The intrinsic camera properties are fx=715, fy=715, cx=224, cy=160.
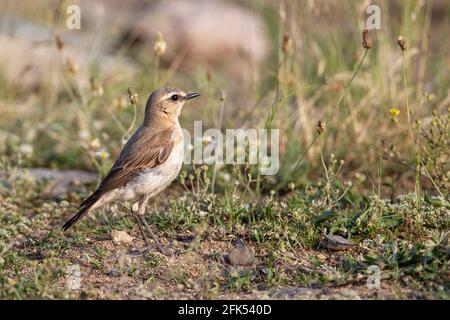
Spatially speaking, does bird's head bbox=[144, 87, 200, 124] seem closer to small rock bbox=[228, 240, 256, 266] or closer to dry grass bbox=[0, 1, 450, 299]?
dry grass bbox=[0, 1, 450, 299]

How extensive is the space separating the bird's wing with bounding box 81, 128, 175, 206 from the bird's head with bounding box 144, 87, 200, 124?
13.9 inches

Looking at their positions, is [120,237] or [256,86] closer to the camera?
[120,237]

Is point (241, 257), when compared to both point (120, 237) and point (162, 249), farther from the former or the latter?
point (120, 237)

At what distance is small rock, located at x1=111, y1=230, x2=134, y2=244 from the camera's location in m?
6.27

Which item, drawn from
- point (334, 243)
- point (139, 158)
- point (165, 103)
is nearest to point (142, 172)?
point (139, 158)

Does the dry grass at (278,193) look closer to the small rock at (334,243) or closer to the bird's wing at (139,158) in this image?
the small rock at (334,243)

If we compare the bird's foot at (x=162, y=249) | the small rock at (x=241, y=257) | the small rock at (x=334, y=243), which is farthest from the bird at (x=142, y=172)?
the small rock at (x=334, y=243)

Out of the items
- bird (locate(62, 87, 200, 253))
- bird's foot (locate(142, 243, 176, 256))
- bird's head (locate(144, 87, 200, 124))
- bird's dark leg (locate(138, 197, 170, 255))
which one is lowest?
bird's foot (locate(142, 243, 176, 256))

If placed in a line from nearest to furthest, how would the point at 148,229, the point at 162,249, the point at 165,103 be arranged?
the point at 162,249, the point at 148,229, the point at 165,103

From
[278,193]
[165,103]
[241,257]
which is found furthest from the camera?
[278,193]

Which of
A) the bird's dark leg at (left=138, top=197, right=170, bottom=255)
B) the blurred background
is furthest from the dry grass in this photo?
the bird's dark leg at (left=138, top=197, right=170, bottom=255)

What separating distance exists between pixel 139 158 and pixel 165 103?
70 cm

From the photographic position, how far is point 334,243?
5.76m
